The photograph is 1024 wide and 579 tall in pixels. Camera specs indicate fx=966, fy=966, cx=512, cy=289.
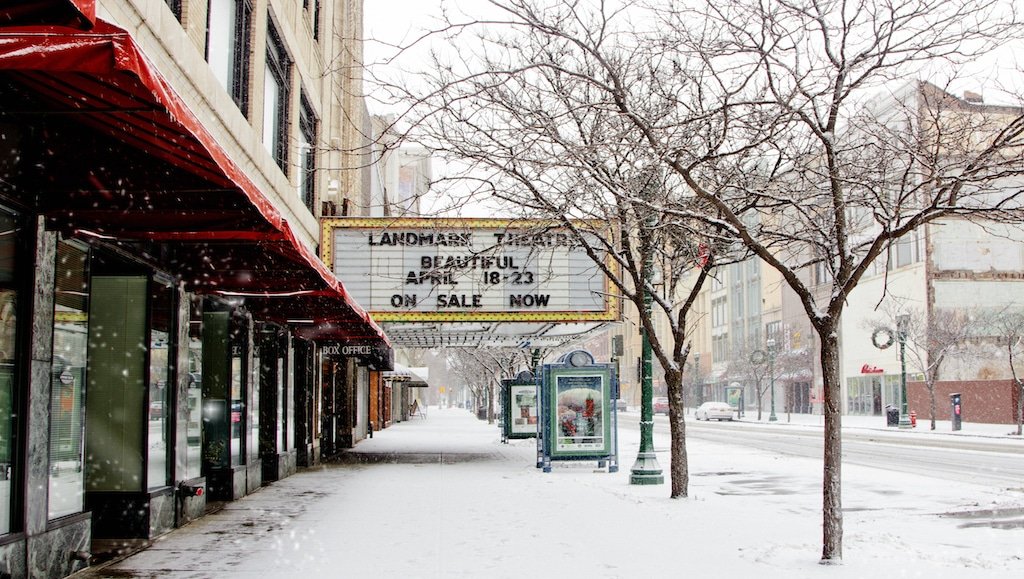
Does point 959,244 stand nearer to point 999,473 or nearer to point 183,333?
point 999,473

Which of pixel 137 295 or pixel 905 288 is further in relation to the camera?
pixel 905 288

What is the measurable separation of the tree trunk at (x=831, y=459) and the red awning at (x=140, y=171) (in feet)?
16.6

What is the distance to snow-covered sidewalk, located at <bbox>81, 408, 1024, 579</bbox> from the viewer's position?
28.1 feet

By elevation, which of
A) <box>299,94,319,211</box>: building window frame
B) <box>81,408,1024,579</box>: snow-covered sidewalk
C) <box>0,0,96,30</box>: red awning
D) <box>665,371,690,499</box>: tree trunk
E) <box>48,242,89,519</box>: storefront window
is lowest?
<box>81,408,1024,579</box>: snow-covered sidewalk

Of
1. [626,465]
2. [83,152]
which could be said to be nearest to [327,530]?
[83,152]

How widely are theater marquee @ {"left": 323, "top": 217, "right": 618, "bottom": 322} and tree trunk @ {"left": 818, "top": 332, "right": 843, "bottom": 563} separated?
10.9 metres

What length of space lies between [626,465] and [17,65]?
63.3 ft

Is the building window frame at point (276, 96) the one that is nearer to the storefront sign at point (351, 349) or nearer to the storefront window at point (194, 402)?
the storefront window at point (194, 402)

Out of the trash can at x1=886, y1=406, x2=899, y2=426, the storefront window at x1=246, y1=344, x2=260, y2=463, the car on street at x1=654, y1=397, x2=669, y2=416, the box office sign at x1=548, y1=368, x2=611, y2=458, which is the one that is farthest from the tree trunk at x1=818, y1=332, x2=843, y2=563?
the car on street at x1=654, y1=397, x2=669, y2=416

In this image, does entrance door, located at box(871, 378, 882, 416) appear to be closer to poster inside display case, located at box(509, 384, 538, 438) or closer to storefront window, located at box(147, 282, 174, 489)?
poster inside display case, located at box(509, 384, 538, 438)

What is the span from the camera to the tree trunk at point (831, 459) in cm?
868

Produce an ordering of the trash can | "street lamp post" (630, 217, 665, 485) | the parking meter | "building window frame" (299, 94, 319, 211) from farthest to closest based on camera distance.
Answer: the trash can < the parking meter < "building window frame" (299, 94, 319, 211) < "street lamp post" (630, 217, 665, 485)

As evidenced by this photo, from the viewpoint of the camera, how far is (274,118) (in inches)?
713

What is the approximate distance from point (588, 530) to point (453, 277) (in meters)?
10.0
